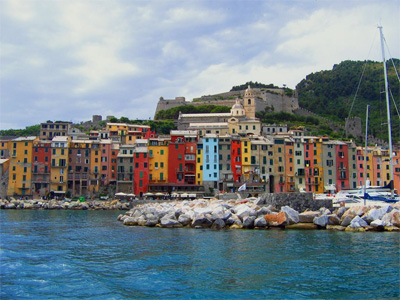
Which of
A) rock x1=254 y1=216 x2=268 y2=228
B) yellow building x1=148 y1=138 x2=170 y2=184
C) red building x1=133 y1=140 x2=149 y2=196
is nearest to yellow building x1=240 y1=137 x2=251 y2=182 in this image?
yellow building x1=148 y1=138 x2=170 y2=184

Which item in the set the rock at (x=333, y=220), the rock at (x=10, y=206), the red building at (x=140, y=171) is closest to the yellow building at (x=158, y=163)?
the red building at (x=140, y=171)

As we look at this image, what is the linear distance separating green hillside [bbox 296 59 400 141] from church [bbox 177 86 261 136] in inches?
1125

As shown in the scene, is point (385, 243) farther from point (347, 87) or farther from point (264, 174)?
point (347, 87)

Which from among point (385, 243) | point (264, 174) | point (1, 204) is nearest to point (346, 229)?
point (385, 243)

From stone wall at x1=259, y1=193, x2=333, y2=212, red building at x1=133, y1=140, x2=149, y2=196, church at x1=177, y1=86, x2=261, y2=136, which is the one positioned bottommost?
stone wall at x1=259, y1=193, x2=333, y2=212

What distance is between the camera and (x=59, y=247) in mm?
22828

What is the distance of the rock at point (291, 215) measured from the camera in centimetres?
3004

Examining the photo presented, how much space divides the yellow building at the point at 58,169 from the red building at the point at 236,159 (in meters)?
27.3

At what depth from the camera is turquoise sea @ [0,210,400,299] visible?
45.1ft

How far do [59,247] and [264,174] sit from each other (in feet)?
158

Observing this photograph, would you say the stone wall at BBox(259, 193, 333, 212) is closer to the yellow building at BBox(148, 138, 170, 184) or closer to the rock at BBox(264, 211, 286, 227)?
the rock at BBox(264, 211, 286, 227)

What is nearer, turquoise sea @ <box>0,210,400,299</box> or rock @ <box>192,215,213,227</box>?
turquoise sea @ <box>0,210,400,299</box>

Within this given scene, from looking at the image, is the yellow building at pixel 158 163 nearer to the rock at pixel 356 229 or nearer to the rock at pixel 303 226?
the rock at pixel 303 226

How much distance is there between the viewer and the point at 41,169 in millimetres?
67125
